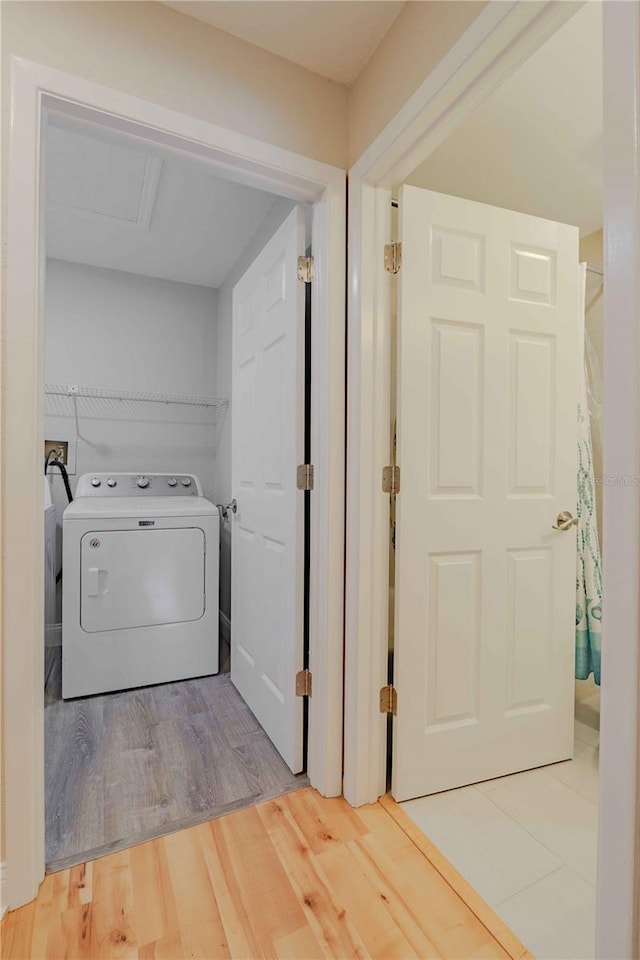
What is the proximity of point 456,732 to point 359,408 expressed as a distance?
44.6 inches

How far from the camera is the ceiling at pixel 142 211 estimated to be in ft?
6.64

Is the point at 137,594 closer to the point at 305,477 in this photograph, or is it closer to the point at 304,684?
the point at 304,684

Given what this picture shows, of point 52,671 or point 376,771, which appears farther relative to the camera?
point 52,671

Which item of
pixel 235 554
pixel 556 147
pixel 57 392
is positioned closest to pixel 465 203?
pixel 556 147

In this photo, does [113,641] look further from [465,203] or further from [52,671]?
[465,203]

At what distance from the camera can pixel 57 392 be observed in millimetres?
2930

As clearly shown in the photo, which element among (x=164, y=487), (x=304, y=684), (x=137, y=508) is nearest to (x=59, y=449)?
(x=164, y=487)

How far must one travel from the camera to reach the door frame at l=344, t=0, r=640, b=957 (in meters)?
0.69

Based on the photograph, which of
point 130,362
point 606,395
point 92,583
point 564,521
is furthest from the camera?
point 130,362

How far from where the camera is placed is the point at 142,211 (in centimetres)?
240

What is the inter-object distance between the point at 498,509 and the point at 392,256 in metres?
0.91

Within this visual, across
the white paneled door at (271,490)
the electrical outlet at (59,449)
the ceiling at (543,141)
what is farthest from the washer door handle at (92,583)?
the ceiling at (543,141)

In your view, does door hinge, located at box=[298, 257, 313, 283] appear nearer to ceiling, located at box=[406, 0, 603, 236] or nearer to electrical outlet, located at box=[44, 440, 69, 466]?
ceiling, located at box=[406, 0, 603, 236]

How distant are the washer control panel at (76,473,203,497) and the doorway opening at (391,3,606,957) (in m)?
1.93
